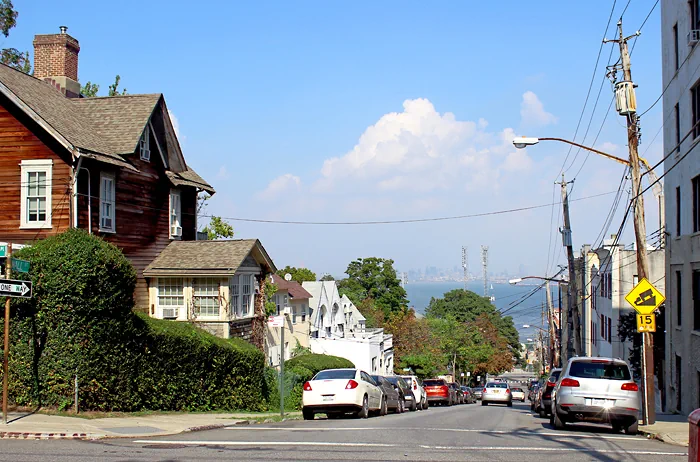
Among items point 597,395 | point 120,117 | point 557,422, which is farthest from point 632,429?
point 120,117

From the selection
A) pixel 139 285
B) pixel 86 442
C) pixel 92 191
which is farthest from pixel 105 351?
pixel 139 285

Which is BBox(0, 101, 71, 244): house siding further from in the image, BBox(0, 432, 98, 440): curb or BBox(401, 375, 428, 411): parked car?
BBox(401, 375, 428, 411): parked car

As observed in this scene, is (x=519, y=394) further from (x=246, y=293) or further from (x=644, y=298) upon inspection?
(x=644, y=298)

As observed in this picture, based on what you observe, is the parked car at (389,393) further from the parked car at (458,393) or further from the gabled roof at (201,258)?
the parked car at (458,393)

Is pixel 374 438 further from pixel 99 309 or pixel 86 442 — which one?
pixel 99 309

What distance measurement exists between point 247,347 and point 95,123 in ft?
32.8

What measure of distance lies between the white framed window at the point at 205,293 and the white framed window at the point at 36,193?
22.4ft

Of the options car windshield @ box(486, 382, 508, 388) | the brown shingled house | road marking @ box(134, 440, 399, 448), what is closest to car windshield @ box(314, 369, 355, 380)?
road marking @ box(134, 440, 399, 448)

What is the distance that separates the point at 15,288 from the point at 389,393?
13.7 m

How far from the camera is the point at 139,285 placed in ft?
92.6

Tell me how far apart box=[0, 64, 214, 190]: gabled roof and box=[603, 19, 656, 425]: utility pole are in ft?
52.0

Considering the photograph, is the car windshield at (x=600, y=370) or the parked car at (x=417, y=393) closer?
the car windshield at (x=600, y=370)

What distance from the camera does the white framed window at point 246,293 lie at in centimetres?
3086

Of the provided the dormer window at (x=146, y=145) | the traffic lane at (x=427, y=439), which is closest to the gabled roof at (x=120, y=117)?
the dormer window at (x=146, y=145)
